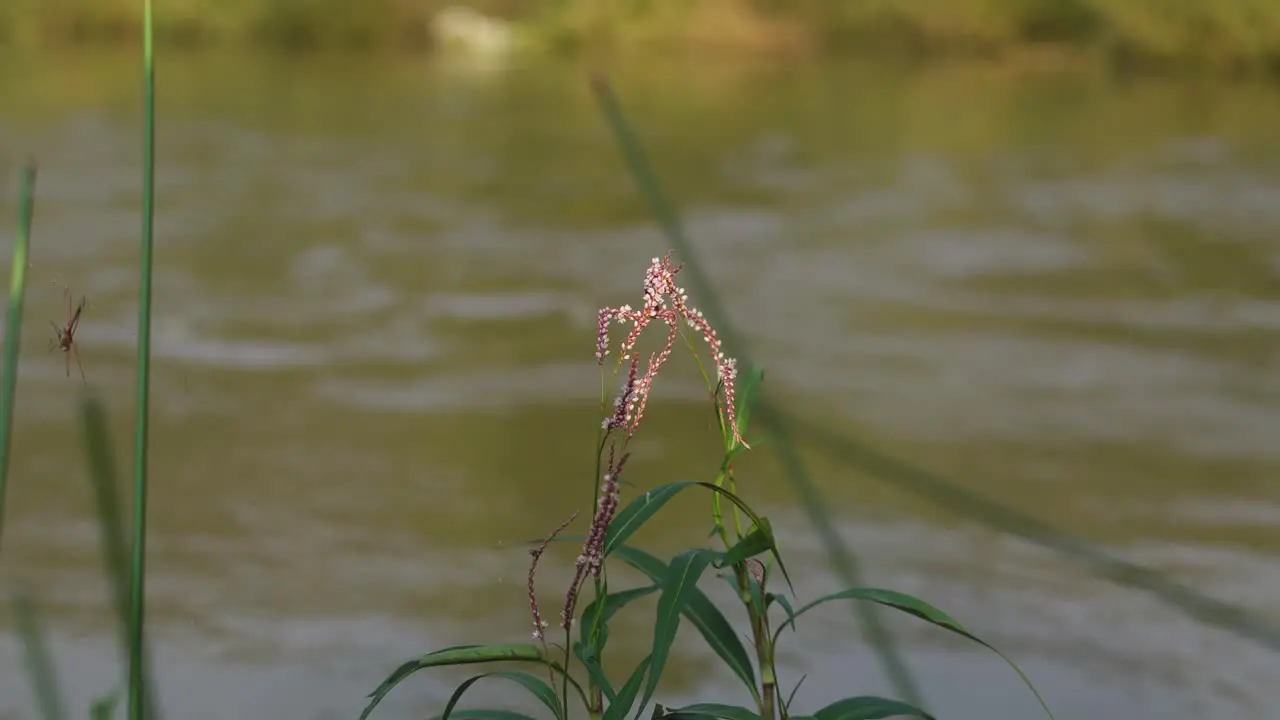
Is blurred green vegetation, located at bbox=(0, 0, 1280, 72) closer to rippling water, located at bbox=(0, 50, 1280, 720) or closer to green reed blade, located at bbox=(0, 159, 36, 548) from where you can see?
rippling water, located at bbox=(0, 50, 1280, 720)

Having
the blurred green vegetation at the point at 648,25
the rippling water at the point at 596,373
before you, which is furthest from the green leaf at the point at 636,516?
the blurred green vegetation at the point at 648,25

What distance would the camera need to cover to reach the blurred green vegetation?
178 inches

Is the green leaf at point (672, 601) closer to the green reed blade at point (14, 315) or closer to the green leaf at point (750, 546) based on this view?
the green leaf at point (750, 546)

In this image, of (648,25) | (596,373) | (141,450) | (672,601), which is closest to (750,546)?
(672,601)

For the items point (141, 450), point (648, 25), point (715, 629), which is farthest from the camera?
point (648, 25)

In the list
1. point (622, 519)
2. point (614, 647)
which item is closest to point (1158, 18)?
point (614, 647)

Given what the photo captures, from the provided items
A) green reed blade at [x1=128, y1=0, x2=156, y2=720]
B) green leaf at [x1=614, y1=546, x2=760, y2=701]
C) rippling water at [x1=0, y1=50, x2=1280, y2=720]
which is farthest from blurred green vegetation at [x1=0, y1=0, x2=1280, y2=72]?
green reed blade at [x1=128, y1=0, x2=156, y2=720]

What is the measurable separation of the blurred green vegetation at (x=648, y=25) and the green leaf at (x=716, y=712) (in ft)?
13.3

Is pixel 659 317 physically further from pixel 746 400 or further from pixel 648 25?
pixel 648 25

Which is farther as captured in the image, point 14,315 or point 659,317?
point 659,317

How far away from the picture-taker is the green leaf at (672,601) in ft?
1.57

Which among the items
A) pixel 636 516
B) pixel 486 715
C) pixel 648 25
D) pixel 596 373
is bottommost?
pixel 596 373

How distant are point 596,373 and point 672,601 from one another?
129 cm

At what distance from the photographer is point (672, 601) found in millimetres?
495
